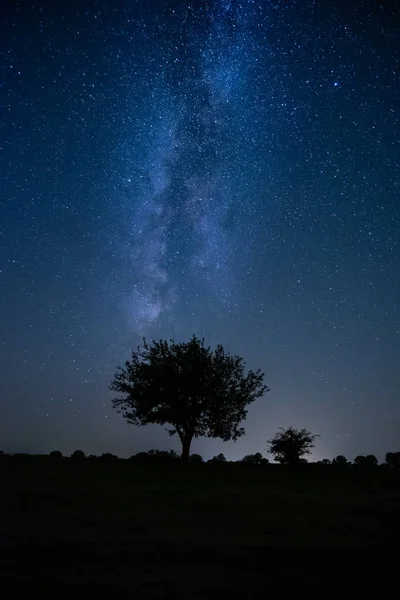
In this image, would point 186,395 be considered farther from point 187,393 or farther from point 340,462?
point 340,462

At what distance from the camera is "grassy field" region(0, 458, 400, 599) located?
7105 millimetres

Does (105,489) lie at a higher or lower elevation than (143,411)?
lower

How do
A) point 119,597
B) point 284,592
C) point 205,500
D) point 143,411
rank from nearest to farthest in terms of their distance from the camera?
point 119,597 < point 284,592 < point 205,500 < point 143,411

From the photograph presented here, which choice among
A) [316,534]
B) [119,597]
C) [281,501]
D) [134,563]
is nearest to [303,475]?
[281,501]

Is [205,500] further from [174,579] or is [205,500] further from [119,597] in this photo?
[119,597]

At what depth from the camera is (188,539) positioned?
1017cm

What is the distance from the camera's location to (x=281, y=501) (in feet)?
50.9

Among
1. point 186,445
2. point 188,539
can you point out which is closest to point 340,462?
point 186,445

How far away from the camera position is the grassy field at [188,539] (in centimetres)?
711

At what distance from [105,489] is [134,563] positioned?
969cm

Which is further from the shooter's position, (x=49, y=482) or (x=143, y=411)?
(x=143, y=411)

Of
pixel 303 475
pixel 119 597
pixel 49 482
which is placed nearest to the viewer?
pixel 119 597

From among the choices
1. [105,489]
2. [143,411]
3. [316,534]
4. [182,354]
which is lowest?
[316,534]

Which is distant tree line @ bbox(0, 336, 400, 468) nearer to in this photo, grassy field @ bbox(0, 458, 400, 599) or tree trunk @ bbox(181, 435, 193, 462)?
tree trunk @ bbox(181, 435, 193, 462)
